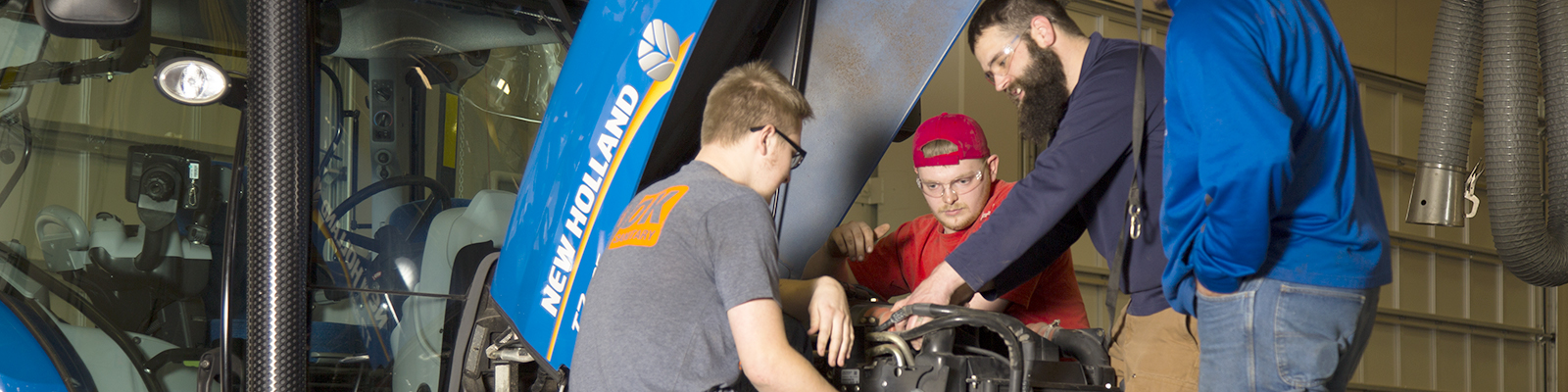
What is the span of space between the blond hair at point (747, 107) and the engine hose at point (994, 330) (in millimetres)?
414

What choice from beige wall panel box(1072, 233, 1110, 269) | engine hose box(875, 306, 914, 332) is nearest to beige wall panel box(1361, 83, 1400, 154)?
beige wall panel box(1072, 233, 1110, 269)

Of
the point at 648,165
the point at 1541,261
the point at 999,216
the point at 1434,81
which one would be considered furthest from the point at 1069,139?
the point at 1541,261

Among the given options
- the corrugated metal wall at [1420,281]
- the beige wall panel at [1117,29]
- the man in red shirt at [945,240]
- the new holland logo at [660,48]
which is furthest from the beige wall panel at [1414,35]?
the new holland logo at [660,48]

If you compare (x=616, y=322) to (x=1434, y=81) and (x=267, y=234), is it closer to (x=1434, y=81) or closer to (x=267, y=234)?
(x=267, y=234)

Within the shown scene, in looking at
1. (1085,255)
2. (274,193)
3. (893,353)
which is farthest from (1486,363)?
(274,193)

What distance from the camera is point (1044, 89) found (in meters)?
2.38

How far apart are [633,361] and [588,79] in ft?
2.25

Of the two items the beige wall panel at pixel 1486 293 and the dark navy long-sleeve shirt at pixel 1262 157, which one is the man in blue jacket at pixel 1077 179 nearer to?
the dark navy long-sleeve shirt at pixel 1262 157

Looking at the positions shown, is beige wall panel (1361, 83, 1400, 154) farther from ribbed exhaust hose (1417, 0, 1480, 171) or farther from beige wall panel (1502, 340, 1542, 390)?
ribbed exhaust hose (1417, 0, 1480, 171)

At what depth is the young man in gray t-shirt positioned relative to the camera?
169 cm

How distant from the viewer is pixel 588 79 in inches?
86.6

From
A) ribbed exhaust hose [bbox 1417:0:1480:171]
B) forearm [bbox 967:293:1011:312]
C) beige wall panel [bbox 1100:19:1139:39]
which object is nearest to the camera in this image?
ribbed exhaust hose [bbox 1417:0:1480:171]

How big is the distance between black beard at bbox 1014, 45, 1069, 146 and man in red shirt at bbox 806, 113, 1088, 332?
55 centimetres

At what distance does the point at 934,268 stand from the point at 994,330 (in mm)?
1076
